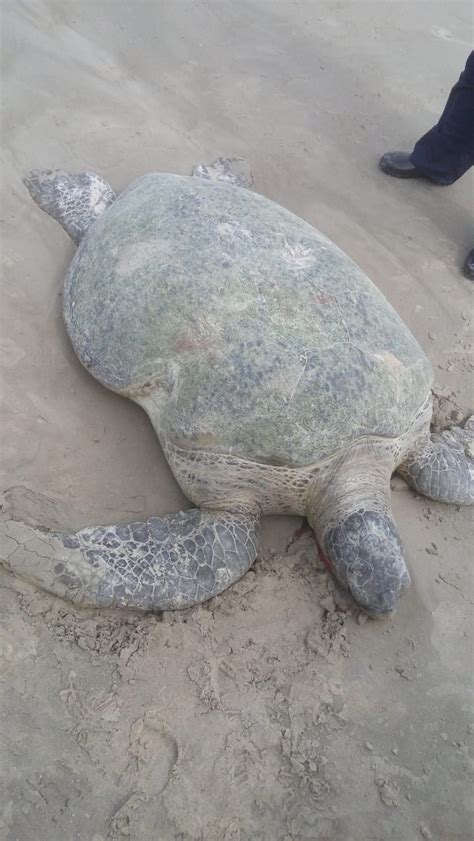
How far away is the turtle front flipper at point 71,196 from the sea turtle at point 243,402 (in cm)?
63

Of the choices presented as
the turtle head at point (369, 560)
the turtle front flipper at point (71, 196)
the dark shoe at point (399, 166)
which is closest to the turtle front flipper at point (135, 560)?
the turtle head at point (369, 560)

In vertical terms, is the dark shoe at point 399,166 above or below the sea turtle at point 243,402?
above

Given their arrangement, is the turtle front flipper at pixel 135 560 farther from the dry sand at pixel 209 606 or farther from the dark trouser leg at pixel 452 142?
the dark trouser leg at pixel 452 142

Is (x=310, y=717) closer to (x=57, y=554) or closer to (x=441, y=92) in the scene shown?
(x=57, y=554)

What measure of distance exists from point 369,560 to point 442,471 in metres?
0.58

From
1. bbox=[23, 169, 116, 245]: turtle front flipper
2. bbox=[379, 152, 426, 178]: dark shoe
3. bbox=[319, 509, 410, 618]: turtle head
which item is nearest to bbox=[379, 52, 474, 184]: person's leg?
bbox=[379, 152, 426, 178]: dark shoe

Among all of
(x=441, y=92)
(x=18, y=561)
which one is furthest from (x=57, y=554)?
(x=441, y=92)

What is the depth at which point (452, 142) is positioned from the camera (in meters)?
3.54

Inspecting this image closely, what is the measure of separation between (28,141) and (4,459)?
6.63 ft

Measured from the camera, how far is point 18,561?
204 cm

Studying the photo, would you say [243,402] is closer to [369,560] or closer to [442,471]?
[369,560]

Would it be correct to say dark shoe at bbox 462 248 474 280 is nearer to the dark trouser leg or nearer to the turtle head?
the dark trouser leg

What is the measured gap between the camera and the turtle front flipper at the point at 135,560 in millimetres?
2043

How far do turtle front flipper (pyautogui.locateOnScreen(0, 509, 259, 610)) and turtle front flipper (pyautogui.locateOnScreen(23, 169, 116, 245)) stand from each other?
157 centimetres
